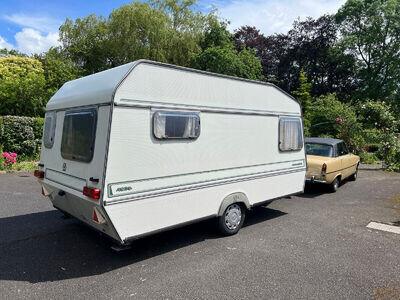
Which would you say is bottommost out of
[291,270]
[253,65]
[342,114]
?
[291,270]

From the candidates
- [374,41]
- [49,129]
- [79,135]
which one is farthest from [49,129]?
[374,41]

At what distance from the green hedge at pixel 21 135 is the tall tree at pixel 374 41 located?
26871mm

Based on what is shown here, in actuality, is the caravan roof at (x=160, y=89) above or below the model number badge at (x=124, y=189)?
above

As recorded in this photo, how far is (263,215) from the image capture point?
21.3 ft

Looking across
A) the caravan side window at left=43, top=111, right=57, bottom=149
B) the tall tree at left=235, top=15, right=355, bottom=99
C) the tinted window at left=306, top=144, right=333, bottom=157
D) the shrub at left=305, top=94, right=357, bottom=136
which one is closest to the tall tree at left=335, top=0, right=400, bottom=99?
the tall tree at left=235, top=15, right=355, bottom=99

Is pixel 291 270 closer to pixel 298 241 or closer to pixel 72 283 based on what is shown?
pixel 298 241

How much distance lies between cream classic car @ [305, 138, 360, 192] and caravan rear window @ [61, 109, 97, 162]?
261 inches

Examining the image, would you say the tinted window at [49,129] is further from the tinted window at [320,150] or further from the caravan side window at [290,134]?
the tinted window at [320,150]

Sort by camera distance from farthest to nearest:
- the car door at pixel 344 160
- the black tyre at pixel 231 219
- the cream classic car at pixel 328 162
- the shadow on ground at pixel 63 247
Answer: the car door at pixel 344 160 → the cream classic car at pixel 328 162 → the black tyre at pixel 231 219 → the shadow on ground at pixel 63 247

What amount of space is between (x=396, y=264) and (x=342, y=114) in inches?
559

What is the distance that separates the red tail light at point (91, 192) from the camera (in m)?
3.53

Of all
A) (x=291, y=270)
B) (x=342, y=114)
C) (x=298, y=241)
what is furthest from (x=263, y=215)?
(x=342, y=114)

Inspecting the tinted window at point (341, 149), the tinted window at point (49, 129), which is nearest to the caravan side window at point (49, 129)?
the tinted window at point (49, 129)

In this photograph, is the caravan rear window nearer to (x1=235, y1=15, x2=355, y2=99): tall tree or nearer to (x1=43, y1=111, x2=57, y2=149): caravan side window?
(x1=43, y1=111, x2=57, y2=149): caravan side window
